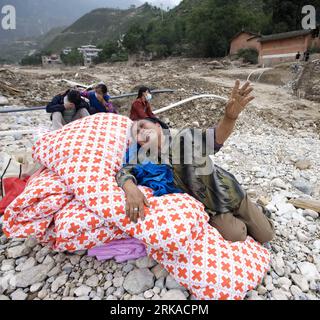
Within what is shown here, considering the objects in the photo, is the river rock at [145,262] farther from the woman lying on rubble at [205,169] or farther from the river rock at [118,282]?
the woman lying on rubble at [205,169]

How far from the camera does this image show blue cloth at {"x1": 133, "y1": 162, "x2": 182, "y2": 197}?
160cm

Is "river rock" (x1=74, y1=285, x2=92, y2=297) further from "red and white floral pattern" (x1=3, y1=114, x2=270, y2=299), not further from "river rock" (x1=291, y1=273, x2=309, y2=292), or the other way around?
"river rock" (x1=291, y1=273, x2=309, y2=292)

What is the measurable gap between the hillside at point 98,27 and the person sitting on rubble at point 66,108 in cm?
8190

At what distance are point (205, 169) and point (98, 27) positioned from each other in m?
102

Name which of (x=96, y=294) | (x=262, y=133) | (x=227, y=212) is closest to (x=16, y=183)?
(x=96, y=294)

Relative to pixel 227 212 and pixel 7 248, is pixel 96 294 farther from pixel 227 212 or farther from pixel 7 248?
pixel 227 212

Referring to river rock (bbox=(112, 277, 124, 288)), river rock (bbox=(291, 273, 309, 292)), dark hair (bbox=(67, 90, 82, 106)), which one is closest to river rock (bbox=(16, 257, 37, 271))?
river rock (bbox=(112, 277, 124, 288))

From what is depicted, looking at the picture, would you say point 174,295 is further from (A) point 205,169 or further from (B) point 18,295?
(B) point 18,295

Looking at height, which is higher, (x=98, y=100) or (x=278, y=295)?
(x=98, y=100)

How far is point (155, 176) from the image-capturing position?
164 cm

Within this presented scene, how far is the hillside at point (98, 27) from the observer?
79438 millimetres

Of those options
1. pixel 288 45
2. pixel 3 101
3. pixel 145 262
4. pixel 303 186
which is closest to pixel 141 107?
pixel 303 186

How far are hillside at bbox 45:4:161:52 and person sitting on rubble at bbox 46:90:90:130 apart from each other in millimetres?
81897

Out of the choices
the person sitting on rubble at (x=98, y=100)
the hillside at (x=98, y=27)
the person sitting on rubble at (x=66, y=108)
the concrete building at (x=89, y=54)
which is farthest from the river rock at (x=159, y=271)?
the hillside at (x=98, y=27)
